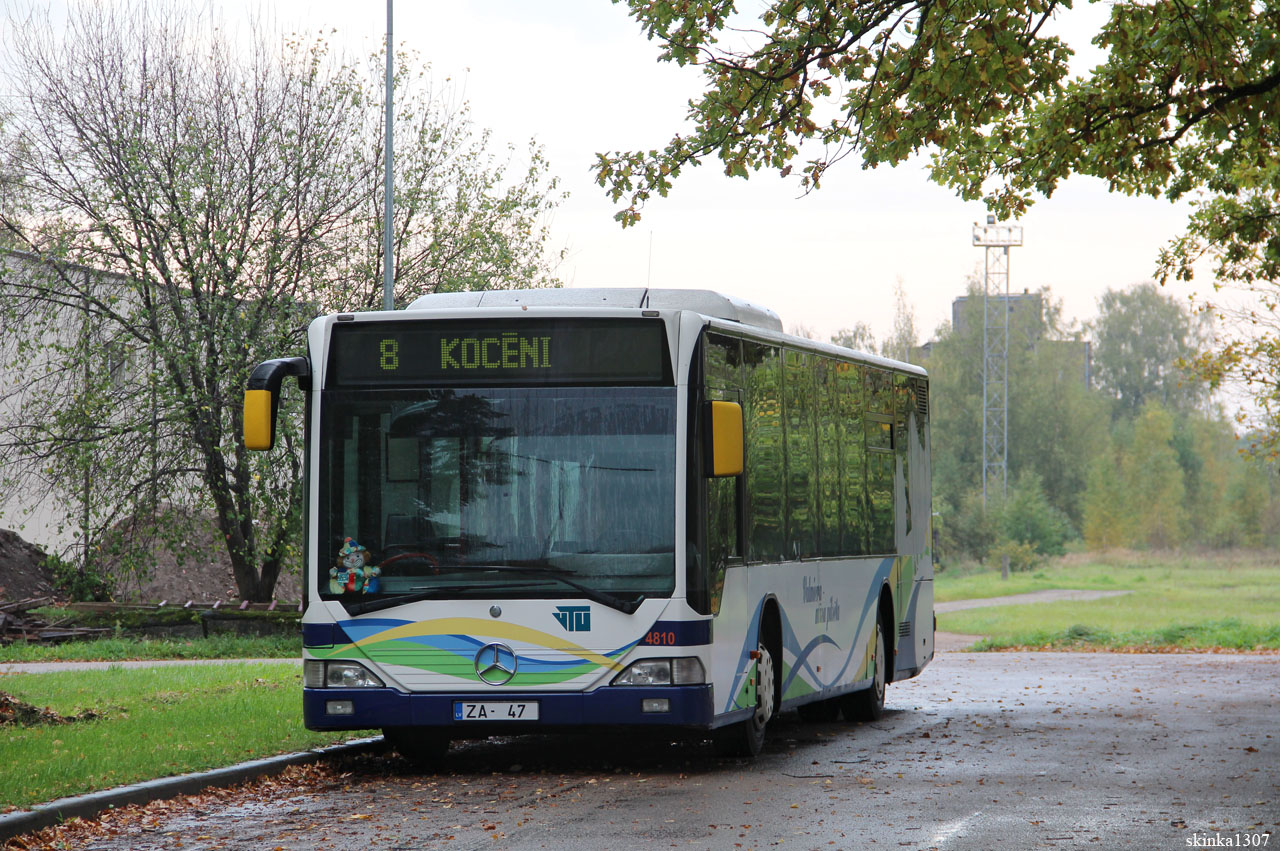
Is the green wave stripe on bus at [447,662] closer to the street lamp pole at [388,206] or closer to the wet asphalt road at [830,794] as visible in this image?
the wet asphalt road at [830,794]

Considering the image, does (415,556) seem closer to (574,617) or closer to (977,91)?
(574,617)

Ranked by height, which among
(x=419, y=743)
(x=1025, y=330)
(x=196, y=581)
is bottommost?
(x=419, y=743)

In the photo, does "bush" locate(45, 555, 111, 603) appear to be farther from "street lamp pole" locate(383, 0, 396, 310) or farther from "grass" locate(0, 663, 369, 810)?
"grass" locate(0, 663, 369, 810)

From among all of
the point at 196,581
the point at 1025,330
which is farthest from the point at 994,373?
the point at 196,581

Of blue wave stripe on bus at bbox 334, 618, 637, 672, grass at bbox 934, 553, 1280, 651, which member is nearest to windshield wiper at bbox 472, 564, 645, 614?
blue wave stripe on bus at bbox 334, 618, 637, 672

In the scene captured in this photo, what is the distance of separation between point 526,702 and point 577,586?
2.62 feet

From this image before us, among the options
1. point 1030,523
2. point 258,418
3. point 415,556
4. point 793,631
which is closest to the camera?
point 258,418

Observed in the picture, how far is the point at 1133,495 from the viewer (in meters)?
85.6

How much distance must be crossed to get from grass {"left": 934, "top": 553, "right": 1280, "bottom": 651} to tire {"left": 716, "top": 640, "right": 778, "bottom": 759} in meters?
19.3

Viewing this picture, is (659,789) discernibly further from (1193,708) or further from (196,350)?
(196,350)

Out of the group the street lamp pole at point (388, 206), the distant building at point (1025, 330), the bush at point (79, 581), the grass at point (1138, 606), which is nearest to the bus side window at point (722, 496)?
the street lamp pole at point (388, 206)

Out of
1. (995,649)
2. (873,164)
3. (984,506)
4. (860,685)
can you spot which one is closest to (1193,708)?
(860,685)

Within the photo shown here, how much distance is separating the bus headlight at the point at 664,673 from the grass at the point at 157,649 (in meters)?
13.0

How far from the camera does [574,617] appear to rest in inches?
407
